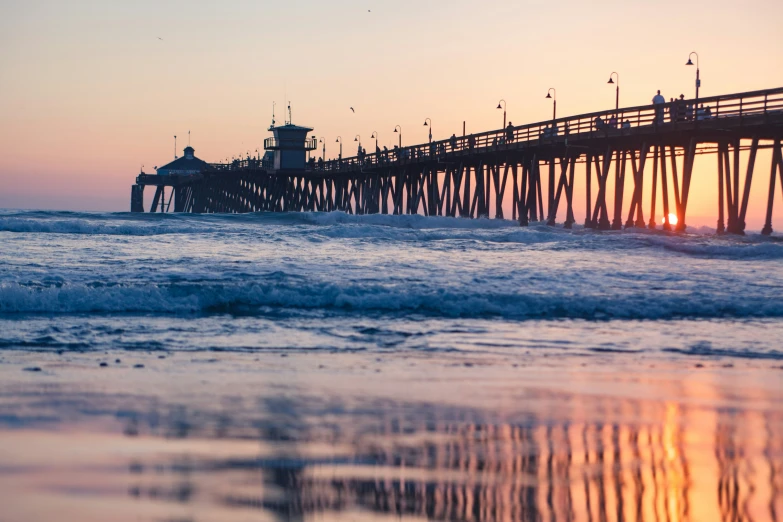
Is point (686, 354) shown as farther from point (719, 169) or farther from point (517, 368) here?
point (719, 169)

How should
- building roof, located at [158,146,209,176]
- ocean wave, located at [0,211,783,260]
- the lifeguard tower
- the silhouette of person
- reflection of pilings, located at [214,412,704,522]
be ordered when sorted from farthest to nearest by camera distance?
building roof, located at [158,146,209,176], the lifeguard tower, the silhouette of person, ocean wave, located at [0,211,783,260], reflection of pilings, located at [214,412,704,522]

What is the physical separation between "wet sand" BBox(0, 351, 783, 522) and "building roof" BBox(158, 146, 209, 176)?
102389mm

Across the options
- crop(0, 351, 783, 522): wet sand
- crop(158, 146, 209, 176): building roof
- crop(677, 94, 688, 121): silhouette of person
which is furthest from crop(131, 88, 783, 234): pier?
crop(158, 146, 209, 176): building roof

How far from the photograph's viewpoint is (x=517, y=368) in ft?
23.6

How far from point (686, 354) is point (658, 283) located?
5.59 metres

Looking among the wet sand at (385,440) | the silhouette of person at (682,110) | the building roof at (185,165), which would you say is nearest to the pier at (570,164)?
the silhouette of person at (682,110)

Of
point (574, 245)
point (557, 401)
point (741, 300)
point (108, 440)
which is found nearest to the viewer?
point (108, 440)

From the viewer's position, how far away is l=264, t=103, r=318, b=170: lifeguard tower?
232ft

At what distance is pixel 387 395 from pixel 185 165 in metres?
109

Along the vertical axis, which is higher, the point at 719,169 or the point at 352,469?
the point at 719,169

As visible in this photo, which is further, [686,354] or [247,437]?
[686,354]

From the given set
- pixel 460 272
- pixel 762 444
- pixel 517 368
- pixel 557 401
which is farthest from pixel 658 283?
pixel 762 444

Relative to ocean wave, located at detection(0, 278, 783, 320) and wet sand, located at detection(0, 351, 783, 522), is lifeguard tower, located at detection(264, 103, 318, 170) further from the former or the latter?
wet sand, located at detection(0, 351, 783, 522)

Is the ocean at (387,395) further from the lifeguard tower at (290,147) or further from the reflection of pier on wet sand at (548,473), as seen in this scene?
the lifeguard tower at (290,147)
